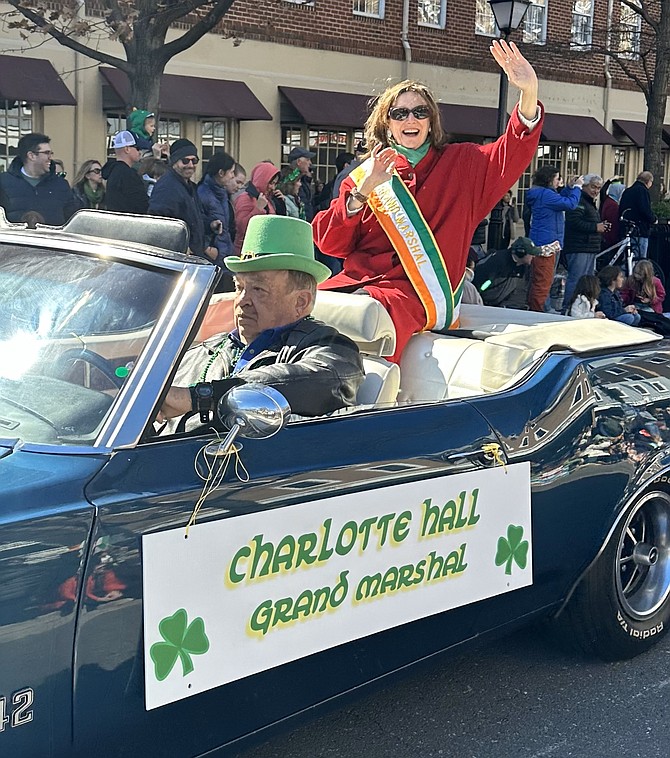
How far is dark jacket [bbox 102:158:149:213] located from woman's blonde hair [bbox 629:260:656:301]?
4973 millimetres

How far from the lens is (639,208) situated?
1324 centimetres

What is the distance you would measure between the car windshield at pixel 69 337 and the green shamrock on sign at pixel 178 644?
431 millimetres

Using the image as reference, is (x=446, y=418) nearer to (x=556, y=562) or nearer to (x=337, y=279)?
(x=556, y=562)

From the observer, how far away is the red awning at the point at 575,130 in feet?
71.2

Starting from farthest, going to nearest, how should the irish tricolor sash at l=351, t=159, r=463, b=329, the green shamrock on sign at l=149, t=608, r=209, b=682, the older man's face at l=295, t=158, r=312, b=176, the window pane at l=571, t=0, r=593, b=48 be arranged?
the window pane at l=571, t=0, r=593, b=48
the older man's face at l=295, t=158, r=312, b=176
the irish tricolor sash at l=351, t=159, r=463, b=329
the green shamrock on sign at l=149, t=608, r=209, b=682

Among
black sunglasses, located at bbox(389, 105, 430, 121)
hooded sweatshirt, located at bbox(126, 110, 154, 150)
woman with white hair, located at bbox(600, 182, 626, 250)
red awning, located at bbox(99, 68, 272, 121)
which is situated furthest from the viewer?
red awning, located at bbox(99, 68, 272, 121)

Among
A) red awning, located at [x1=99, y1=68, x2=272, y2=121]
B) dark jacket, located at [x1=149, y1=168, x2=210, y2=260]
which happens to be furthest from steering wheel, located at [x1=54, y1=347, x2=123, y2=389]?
red awning, located at [x1=99, y1=68, x2=272, y2=121]

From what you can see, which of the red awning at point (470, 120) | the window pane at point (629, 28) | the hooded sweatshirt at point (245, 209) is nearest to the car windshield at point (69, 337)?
the hooded sweatshirt at point (245, 209)

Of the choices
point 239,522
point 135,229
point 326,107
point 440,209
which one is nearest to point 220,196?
point 440,209

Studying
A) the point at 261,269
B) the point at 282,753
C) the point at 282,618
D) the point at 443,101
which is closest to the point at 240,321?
the point at 261,269

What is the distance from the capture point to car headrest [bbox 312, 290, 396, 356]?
377cm

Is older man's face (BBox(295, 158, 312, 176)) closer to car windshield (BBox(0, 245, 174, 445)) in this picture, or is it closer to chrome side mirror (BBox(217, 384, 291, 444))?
car windshield (BBox(0, 245, 174, 445))

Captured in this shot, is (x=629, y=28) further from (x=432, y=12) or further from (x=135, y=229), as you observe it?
(x=135, y=229)

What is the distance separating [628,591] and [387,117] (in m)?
2.16
